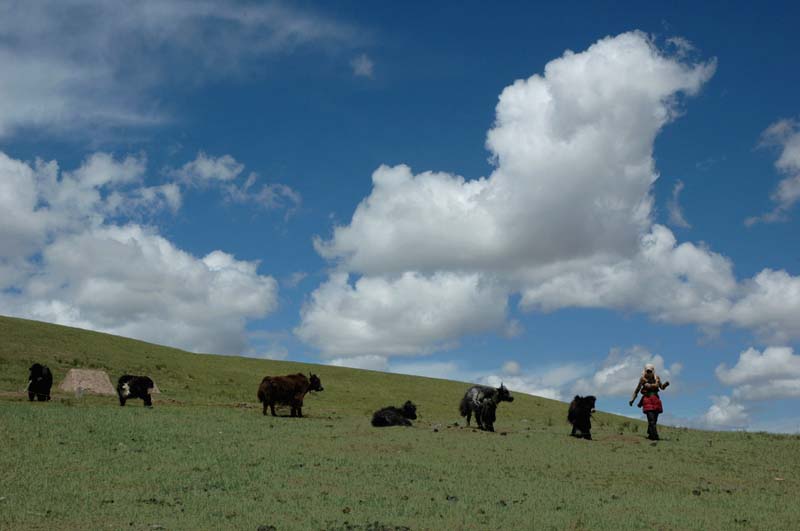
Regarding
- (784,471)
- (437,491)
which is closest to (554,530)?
(437,491)

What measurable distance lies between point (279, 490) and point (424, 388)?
180 feet

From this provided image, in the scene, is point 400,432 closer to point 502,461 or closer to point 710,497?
point 502,461

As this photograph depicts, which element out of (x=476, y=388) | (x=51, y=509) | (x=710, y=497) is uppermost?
(x=476, y=388)

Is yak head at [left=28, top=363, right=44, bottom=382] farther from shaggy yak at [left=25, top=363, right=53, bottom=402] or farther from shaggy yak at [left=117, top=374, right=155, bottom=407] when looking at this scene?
shaggy yak at [left=117, top=374, right=155, bottom=407]

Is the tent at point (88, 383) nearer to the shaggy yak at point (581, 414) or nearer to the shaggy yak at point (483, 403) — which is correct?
the shaggy yak at point (483, 403)

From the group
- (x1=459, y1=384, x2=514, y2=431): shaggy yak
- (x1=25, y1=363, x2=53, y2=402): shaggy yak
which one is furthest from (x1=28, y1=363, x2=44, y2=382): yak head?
(x1=459, y1=384, x2=514, y2=431): shaggy yak

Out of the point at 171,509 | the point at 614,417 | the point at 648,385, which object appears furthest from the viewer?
the point at 614,417

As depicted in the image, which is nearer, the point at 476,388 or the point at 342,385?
the point at 476,388

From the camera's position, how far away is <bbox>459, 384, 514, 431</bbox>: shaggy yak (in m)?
28.0

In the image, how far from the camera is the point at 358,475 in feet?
58.2

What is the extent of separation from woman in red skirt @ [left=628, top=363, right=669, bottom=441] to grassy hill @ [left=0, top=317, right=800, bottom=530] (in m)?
0.92

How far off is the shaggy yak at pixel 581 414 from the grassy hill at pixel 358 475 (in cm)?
→ 66

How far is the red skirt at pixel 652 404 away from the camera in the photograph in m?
26.8

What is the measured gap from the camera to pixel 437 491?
16.3 meters
